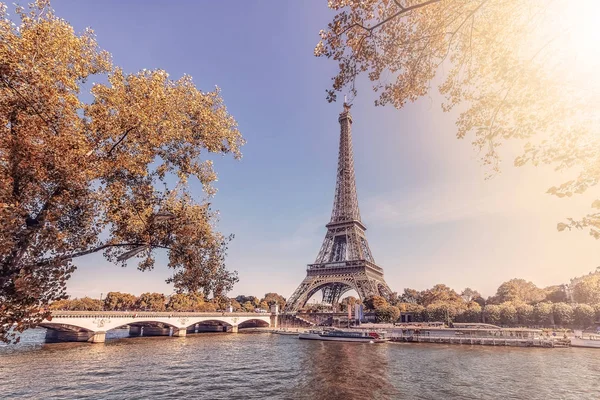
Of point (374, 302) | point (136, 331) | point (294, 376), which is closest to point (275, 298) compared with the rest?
point (374, 302)

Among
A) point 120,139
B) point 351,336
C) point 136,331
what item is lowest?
point 136,331

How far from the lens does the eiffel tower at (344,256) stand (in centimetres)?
8704

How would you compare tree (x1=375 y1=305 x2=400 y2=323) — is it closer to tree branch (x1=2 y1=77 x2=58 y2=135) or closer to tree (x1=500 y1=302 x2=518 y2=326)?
tree (x1=500 y1=302 x2=518 y2=326)

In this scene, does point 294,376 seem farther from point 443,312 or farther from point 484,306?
point 484,306

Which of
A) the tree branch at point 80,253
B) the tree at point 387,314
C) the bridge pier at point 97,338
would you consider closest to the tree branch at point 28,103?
the tree branch at point 80,253

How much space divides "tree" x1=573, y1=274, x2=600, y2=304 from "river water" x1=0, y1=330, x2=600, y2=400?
4914cm

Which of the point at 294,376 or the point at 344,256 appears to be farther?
the point at 344,256

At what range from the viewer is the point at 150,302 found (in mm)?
106938

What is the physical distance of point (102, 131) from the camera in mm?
8656

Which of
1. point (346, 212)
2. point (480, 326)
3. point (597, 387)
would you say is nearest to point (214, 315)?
point (346, 212)

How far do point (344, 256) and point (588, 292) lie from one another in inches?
2420

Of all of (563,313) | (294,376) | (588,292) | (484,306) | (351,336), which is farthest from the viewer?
(484,306)

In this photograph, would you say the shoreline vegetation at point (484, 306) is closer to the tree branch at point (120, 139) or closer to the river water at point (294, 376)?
the river water at point (294, 376)

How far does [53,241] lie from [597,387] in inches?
A: 1434
